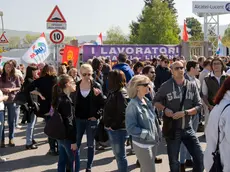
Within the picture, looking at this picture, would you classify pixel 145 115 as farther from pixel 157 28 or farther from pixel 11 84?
pixel 157 28

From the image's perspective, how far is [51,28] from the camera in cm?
1001

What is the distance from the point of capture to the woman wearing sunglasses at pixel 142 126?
12.8ft

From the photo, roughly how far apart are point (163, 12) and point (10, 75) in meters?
46.5

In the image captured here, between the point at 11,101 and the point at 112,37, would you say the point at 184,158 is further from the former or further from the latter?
the point at 112,37

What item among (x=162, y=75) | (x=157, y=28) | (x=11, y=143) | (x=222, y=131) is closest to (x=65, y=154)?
(x=222, y=131)

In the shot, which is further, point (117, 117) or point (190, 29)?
point (190, 29)

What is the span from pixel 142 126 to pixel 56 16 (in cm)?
682

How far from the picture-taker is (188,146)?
4613mm

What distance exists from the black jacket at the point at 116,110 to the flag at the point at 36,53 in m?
8.70

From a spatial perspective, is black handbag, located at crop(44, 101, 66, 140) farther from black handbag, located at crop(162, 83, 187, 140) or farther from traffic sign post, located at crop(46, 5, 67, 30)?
traffic sign post, located at crop(46, 5, 67, 30)

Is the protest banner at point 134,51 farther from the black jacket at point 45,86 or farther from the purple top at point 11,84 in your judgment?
the black jacket at point 45,86

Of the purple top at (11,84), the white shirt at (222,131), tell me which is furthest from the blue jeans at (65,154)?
the purple top at (11,84)

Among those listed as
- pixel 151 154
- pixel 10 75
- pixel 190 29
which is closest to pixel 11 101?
pixel 10 75

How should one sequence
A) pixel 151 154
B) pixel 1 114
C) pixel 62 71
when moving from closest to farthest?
pixel 151 154
pixel 1 114
pixel 62 71
